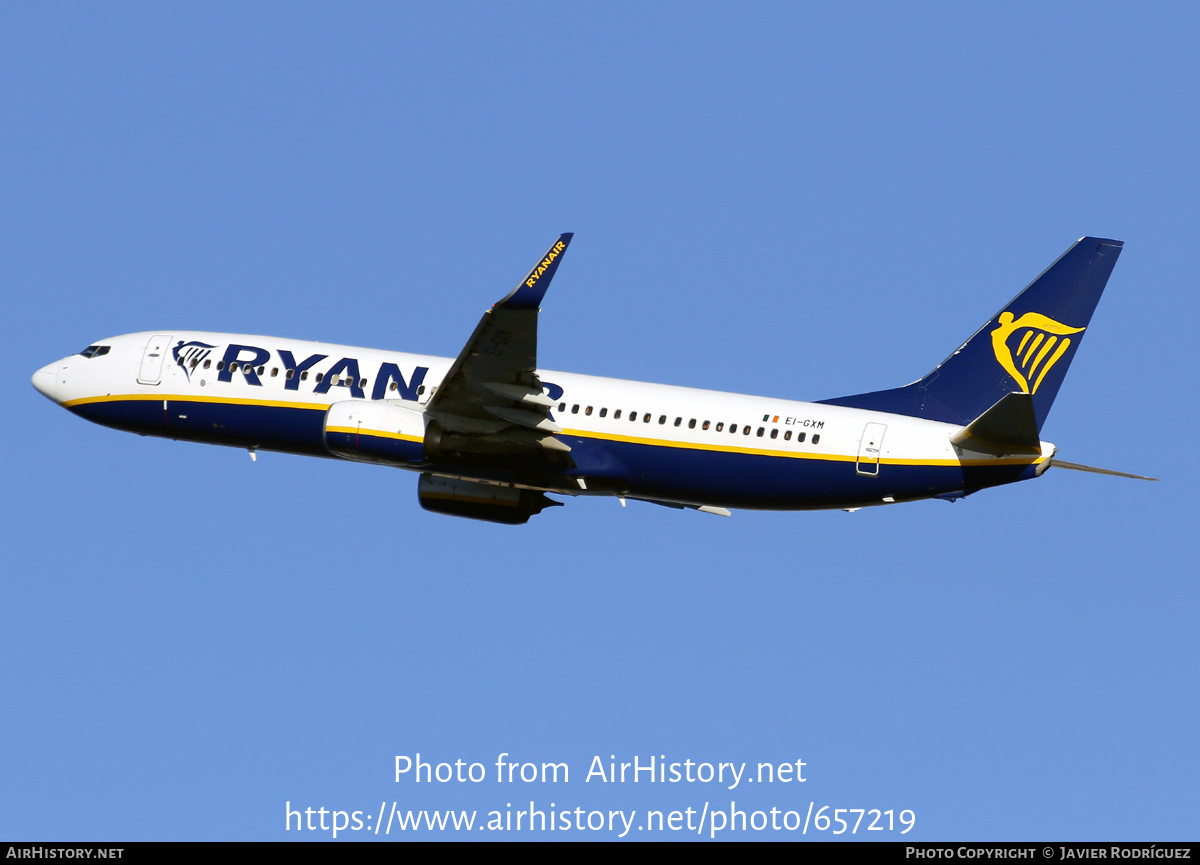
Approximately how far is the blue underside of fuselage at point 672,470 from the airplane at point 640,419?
0.04 m

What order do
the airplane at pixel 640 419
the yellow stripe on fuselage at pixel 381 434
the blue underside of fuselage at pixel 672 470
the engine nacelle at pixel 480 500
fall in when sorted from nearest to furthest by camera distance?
the airplane at pixel 640 419 < the blue underside of fuselage at pixel 672 470 < the yellow stripe on fuselage at pixel 381 434 < the engine nacelle at pixel 480 500

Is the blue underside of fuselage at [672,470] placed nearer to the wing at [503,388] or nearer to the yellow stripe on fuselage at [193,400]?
the yellow stripe on fuselage at [193,400]

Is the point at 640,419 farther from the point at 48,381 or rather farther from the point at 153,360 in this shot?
the point at 48,381

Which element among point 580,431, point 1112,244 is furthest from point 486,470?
point 1112,244

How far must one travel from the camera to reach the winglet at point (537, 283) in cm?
3775

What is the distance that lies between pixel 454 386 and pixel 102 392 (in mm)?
13144

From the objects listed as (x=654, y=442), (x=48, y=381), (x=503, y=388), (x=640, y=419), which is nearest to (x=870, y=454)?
(x=654, y=442)

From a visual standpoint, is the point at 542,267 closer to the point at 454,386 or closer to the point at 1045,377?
the point at 454,386

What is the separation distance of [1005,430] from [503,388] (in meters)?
12.9

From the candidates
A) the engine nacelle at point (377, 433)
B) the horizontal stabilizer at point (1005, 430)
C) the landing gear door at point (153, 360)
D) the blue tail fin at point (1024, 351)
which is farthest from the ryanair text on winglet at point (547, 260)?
the landing gear door at point (153, 360)

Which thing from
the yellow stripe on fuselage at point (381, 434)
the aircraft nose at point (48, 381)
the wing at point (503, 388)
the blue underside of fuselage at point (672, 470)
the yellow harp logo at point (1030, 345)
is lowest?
the blue underside of fuselage at point (672, 470)

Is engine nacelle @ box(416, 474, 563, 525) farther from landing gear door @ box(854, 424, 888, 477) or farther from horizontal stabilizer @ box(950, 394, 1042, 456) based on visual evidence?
horizontal stabilizer @ box(950, 394, 1042, 456)

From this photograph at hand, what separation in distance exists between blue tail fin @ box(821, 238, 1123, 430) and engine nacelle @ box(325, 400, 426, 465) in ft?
40.8

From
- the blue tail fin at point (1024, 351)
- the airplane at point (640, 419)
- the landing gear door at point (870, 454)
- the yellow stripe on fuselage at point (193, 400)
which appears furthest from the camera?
the yellow stripe on fuselage at point (193, 400)
